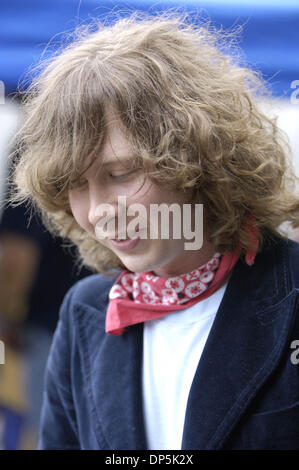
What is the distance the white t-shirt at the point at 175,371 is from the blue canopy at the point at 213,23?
859 mm

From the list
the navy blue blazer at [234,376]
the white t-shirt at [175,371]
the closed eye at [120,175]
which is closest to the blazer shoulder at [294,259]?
the navy blue blazer at [234,376]

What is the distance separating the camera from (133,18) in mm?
1194

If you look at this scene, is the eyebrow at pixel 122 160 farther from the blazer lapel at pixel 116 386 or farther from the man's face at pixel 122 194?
the blazer lapel at pixel 116 386

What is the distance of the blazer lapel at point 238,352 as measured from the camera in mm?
1046

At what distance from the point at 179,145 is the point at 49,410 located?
81 cm

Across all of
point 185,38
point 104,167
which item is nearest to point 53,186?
point 104,167

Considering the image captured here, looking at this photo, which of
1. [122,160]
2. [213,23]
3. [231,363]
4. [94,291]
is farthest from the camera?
[213,23]

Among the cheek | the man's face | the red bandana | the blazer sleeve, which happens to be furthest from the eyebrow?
the blazer sleeve

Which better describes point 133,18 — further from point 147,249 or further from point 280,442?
point 280,442

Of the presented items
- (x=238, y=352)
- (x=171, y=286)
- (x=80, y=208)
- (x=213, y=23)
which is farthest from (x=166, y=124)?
(x=213, y=23)

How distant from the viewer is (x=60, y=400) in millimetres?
1376

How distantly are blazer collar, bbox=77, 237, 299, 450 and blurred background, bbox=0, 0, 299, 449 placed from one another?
353 millimetres

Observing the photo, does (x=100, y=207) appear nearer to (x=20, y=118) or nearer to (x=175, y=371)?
(x=175, y=371)

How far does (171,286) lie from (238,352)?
0.64 feet
